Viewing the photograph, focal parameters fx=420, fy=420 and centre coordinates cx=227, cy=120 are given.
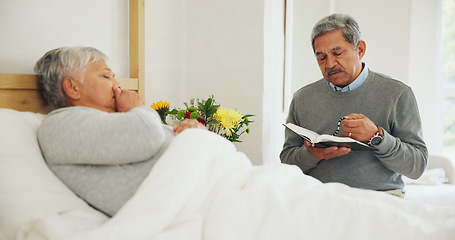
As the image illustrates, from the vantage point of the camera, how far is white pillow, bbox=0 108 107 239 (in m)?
1.06

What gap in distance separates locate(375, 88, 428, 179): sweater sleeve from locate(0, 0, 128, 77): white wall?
1.22 metres

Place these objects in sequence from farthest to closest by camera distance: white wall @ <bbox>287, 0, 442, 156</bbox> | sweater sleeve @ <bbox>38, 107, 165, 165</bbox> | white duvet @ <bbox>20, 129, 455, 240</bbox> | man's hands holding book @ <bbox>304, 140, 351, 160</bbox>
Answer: white wall @ <bbox>287, 0, 442, 156</bbox> → man's hands holding book @ <bbox>304, 140, 351, 160</bbox> → sweater sleeve @ <bbox>38, 107, 165, 165</bbox> → white duvet @ <bbox>20, 129, 455, 240</bbox>

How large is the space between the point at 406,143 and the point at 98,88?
50.0 inches

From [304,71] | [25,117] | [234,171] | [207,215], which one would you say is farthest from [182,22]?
[207,215]

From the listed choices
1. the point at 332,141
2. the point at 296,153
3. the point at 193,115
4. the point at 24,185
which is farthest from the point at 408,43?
the point at 24,185

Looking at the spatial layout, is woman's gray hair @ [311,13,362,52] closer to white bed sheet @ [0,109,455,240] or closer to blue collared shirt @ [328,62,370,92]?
blue collared shirt @ [328,62,370,92]

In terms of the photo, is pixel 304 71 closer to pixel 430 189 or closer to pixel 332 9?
pixel 332 9

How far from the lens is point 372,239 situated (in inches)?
39.4

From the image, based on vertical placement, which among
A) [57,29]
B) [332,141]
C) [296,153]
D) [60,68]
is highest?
[57,29]

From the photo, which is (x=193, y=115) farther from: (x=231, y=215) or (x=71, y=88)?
(x=231, y=215)

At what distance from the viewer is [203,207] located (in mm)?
1063

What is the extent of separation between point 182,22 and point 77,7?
85 cm

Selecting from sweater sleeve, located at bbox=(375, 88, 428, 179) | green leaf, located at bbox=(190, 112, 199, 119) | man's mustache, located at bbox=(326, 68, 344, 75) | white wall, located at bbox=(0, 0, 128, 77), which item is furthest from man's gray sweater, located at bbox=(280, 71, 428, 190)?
white wall, located at bbox=(0, 0, 128, 77)

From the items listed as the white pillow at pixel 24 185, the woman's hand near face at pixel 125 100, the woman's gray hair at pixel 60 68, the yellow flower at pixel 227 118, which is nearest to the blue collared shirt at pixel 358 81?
the yellow flower at pixel 227 118
